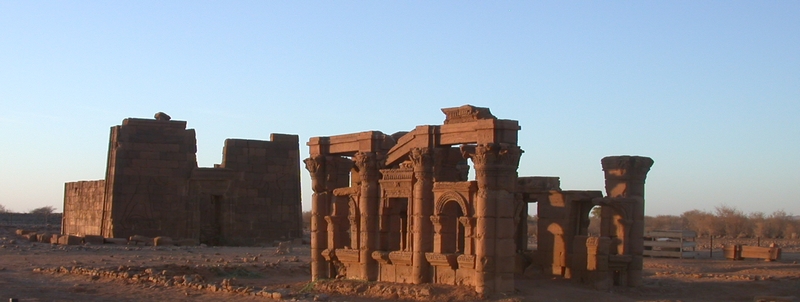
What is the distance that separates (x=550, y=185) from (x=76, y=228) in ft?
64.6

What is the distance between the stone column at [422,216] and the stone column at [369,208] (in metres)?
1.16

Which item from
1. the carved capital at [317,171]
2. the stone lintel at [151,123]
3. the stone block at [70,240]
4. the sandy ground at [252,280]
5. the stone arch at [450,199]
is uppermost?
the stone lintel at [151,123]

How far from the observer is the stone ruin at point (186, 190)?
3098cm

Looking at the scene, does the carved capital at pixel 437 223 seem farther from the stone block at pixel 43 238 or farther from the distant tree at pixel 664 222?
the distant tree at pixel 664 222

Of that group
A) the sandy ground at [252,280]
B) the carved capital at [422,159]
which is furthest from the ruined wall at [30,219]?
the carved capital at [422,159]

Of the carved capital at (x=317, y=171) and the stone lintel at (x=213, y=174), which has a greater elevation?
the stone lintel at (x=213, y=174)

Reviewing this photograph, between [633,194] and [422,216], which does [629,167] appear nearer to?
[633,194]

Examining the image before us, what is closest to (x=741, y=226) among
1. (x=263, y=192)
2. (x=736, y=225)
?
(x=736, y=225)

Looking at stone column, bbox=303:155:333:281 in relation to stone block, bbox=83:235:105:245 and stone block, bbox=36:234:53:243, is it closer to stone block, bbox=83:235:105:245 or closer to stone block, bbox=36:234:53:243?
stone block, bbox=83:235:105:245

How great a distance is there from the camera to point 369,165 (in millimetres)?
18438

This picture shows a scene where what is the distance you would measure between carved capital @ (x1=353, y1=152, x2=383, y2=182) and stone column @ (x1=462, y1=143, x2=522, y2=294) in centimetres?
273

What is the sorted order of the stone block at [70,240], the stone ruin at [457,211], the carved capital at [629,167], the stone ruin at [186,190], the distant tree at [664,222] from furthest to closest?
the distant tree at [664,222], the stone ruin at [186,190], the stone block at [70,240], the carved capital at [629,167], the stone ruin at [457,211]

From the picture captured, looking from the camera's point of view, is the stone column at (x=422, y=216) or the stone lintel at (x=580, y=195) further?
the stone lintel at (x=580, y=195)

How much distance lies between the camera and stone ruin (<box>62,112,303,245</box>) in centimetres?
3098
